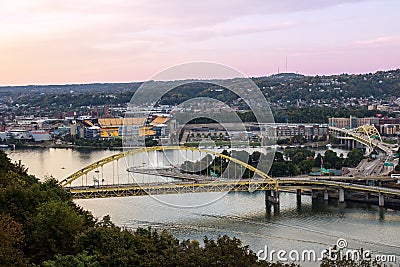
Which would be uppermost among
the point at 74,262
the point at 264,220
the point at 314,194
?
the point at 74,262

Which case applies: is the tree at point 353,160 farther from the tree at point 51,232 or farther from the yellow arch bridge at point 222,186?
the tree at point 51,232

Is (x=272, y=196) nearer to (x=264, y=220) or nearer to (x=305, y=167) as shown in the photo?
(x=264, y=220)

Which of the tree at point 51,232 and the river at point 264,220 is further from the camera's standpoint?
the river at point 264,220

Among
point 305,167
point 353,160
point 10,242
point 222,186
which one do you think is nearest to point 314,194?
point 222,186

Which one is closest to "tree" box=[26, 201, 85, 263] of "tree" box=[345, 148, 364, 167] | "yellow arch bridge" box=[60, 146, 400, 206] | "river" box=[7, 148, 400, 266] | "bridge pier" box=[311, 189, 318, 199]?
"river" box=[7, 148, 400, 266]

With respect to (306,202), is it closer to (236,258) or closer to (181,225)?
(181,225)

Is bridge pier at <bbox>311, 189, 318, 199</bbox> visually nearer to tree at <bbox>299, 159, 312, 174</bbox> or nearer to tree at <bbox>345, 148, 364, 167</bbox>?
tree at <bbox>299, 159, 312, 174</bbox>

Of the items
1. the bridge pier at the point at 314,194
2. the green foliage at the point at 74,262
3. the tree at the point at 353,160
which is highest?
the tree at the point at 353,160

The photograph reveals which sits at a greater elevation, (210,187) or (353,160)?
(353,160)

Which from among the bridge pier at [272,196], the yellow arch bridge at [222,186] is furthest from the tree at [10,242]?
the bridge pier at [272,196]
